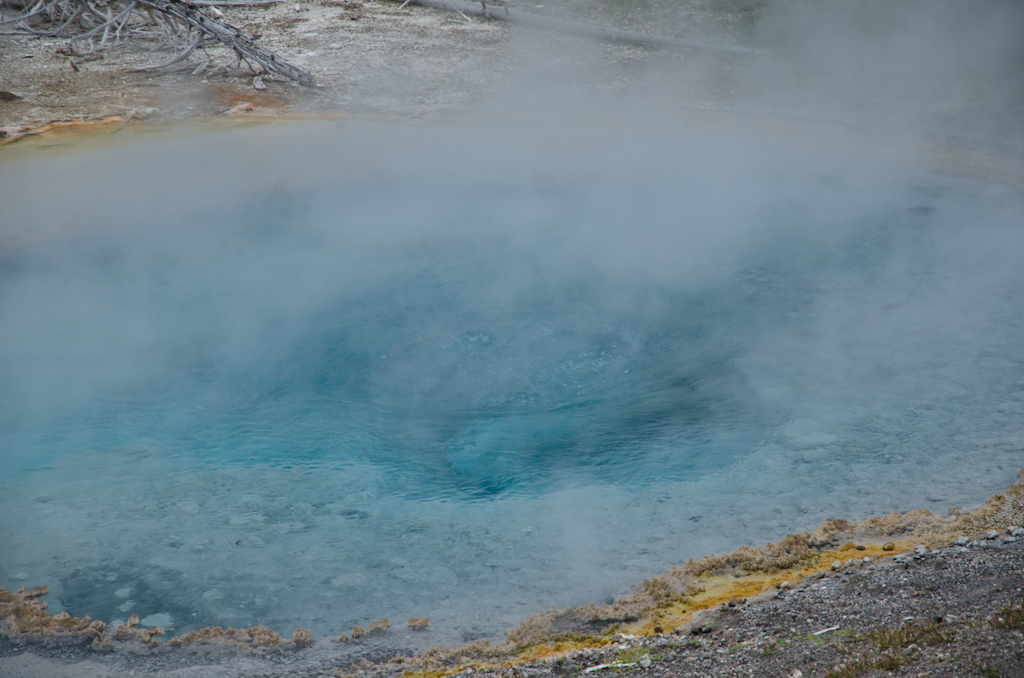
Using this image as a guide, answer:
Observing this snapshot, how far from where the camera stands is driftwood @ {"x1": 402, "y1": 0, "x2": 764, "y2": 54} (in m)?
9.15

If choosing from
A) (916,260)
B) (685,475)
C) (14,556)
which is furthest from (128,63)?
(916,260)

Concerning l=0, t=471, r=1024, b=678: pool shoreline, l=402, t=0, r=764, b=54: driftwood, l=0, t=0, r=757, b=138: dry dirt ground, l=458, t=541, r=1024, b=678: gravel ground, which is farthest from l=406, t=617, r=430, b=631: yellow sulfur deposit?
l=402, t=0, r=764, b=54: driftwood

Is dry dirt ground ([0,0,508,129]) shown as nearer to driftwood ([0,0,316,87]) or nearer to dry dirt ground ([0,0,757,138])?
dry dirt ground ([0,0,757,138])

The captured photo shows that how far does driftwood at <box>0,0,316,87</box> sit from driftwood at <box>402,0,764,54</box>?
10.0 feet

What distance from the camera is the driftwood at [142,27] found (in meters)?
8.10

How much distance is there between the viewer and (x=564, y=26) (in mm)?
9602

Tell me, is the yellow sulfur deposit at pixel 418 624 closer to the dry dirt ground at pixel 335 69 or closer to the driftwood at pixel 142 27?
the dry dirt ground at pixel 335 69

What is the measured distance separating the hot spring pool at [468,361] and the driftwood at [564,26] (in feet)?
7.52

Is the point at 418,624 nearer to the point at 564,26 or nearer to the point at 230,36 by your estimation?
the point at 230,36

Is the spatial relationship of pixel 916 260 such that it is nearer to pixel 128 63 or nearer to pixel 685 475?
pixel 685 475

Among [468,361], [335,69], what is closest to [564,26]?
[335,69]

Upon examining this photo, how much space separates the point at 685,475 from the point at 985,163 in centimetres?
523

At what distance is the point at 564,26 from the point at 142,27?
5566 millimetres

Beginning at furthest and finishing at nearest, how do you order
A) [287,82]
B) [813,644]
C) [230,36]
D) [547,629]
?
[287,82] < [230,36] < [547,629] < [813,644]
